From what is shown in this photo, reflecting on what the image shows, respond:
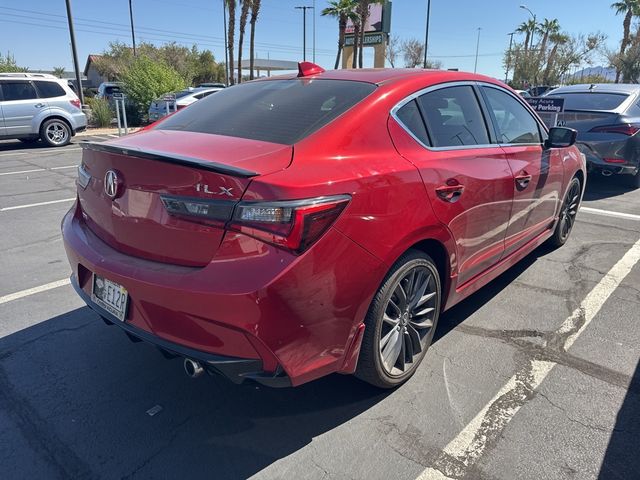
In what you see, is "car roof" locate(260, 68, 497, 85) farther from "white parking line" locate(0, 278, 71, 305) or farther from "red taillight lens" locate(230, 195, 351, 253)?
"white parking line" locate(0, 278, 71, 305)

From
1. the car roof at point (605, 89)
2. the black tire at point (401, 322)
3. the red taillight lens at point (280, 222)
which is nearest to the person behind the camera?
the red taillight lens at point (280, 222)

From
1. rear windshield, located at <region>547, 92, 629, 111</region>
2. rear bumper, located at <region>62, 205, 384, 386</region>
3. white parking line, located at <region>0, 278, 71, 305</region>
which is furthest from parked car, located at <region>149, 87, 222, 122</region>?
rear bumper, located at <region>62, 205, 384, 386</region>

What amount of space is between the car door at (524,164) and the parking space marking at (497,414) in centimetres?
73

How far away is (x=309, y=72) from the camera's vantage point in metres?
3.24

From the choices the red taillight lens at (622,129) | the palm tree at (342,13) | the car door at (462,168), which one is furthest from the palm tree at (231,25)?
the car door at (462,168)

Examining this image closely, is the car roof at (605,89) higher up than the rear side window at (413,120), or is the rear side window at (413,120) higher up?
the car roof at (605,89)

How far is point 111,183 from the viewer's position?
92.7 inches

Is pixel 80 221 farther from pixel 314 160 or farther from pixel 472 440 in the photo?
pixel 472 440

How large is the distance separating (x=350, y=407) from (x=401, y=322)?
1.76 ft

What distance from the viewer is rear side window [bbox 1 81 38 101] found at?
1244cm

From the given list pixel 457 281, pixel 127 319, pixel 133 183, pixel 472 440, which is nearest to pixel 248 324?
pixel 127 319

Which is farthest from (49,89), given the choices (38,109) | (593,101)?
(593,101)

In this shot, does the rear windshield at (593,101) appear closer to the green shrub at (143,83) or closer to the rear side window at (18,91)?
the rear side window at (18,91)

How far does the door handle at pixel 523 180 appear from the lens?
349cm
